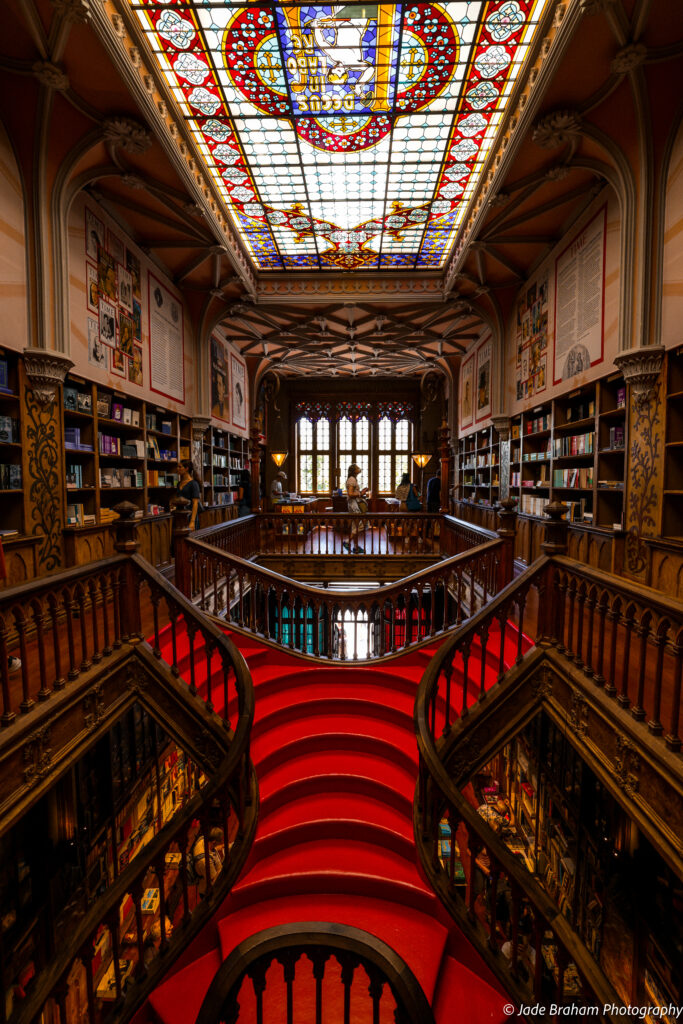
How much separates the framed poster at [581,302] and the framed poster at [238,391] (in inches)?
313

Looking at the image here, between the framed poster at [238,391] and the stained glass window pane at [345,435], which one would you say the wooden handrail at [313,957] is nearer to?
the framed poster at [238,391]

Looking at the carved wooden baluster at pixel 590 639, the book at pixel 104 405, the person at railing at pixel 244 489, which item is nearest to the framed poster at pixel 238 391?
the person at railing at pixel 244 489

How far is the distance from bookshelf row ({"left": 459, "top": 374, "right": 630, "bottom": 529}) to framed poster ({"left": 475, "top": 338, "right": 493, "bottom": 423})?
5.26ft

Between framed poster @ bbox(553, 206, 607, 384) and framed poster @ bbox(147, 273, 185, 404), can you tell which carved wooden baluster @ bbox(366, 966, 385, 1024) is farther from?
framed poster @ bbox(147, 273, 185, 404)

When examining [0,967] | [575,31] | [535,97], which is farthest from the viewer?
[535,97]

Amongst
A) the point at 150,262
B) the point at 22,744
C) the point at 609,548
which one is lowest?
the point at 22,744

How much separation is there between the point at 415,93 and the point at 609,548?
5404mm

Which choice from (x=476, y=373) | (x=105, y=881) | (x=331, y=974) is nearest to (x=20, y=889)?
(x=105, y=881)

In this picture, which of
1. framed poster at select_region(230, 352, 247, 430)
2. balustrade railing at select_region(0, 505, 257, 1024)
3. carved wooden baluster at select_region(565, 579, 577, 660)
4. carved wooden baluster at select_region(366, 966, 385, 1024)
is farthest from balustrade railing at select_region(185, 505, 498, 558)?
carved wooden baluster at select_region(366, 966, 385, 1024)

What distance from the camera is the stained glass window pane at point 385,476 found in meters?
18.0

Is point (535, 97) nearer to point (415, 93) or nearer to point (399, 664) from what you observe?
point (415, 93)

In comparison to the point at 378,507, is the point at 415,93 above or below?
above

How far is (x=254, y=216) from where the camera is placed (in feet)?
24.1

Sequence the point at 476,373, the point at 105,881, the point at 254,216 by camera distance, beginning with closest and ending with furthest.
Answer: the point at 105,881 → the point at 254,216 → the point at 476,373
